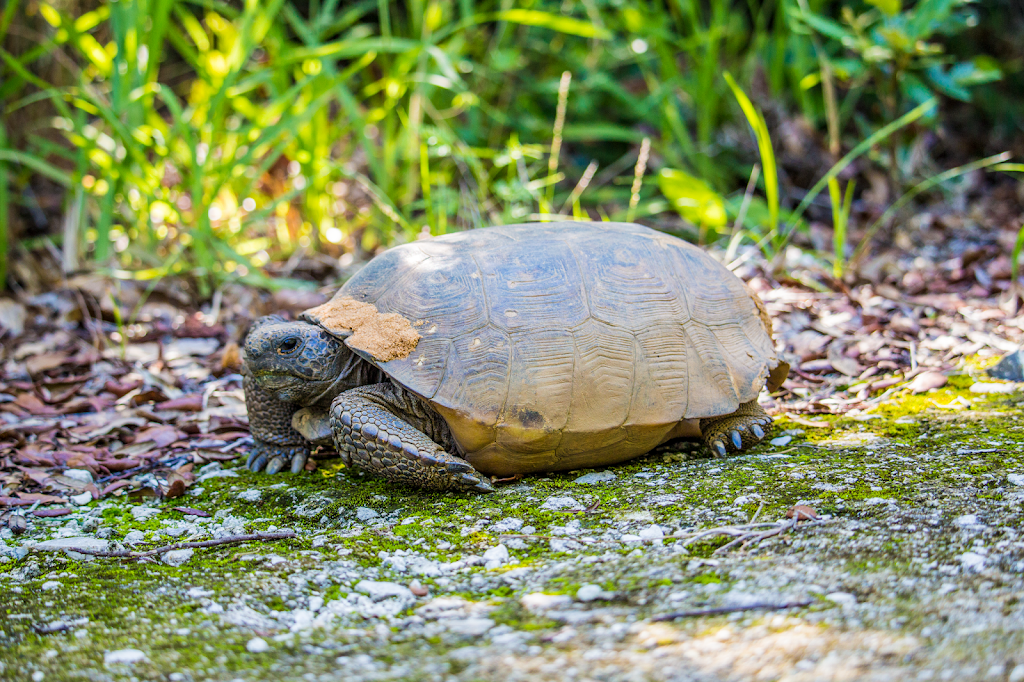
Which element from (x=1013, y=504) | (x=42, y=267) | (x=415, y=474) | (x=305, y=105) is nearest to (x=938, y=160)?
(x=305, y=105)

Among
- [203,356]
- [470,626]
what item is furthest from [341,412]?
[203,356]

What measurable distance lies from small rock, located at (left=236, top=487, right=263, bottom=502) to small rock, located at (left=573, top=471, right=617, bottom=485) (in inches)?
37.9

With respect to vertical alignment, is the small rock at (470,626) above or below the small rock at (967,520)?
above

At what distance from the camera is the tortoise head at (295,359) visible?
8.28 feet

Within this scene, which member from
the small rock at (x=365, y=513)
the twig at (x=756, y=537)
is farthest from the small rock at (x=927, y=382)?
the small rock at (x=365, y=513)

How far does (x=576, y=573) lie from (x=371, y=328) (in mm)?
1032

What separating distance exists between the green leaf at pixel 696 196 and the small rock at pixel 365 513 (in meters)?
2.75

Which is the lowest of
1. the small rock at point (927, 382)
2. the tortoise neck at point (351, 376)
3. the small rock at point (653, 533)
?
the small rock at point (927, 382)

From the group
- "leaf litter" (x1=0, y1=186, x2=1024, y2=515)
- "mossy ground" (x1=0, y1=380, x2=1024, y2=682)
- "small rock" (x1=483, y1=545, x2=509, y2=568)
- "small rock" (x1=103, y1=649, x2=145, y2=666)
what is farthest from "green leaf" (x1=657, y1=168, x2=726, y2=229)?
"small rock" (x1=103, y1=649, x2=145, y2=666)

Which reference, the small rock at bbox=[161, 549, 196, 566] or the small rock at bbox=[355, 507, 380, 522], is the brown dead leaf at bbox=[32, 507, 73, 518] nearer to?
the small rock at bbox=[161, 549, 196, 566]

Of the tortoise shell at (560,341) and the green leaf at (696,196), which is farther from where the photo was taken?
the green leaf at (696,196)

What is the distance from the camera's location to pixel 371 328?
8.14 ft

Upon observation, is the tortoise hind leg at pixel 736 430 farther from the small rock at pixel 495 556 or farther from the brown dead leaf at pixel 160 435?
the brown dead leaf at pixel 160 435

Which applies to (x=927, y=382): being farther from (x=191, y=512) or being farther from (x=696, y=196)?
(x=191, y=512)
